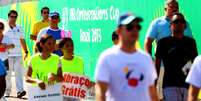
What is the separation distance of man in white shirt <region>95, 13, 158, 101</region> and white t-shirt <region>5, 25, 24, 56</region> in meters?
8.09

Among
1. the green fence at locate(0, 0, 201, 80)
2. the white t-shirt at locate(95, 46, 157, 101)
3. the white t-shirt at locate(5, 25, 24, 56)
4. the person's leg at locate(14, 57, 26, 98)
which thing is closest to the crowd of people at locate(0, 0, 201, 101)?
the white t-shirt at locate(95, 46, 157, 101)

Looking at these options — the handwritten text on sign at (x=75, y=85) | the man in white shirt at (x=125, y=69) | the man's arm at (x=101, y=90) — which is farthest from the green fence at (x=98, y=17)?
the man's arm at (x=101, y=90)

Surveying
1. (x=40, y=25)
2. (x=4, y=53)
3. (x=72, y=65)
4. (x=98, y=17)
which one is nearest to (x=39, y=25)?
(x=40, y=25)

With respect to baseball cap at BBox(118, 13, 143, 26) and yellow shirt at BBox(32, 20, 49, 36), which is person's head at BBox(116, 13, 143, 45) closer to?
baseball cap at BBox(118, 13, 143, 26)

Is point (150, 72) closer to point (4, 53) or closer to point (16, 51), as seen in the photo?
point (4, 53)

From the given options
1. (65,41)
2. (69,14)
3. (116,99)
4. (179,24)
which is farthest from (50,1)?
(116,99)

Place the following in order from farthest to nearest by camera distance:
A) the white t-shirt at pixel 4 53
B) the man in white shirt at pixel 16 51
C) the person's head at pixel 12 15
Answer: the man in white shirt at pixel 16 51 → the person's head at pixel 12 15 → the white t-shirt at pixel 4 53

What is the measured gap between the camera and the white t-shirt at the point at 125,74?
5.58 meters

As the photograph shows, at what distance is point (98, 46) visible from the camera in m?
15.0

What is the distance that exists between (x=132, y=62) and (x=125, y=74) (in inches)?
4.6

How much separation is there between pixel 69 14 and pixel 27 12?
323 cm

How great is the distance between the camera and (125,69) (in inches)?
221

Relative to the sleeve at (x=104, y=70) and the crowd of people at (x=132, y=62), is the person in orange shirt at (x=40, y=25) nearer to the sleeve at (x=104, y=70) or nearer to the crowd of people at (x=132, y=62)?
the crowd of people at (x=132, y=62)

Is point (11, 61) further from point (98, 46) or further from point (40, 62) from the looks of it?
point (40, 62)
